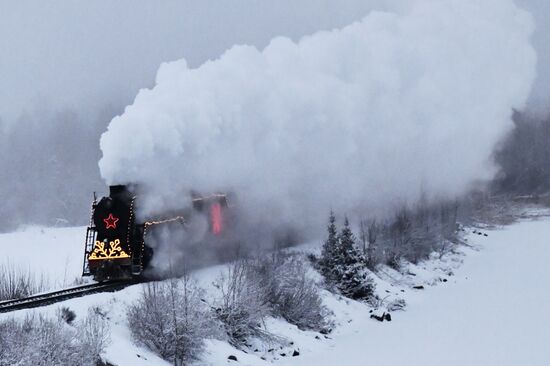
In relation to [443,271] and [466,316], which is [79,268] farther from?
[443,271]

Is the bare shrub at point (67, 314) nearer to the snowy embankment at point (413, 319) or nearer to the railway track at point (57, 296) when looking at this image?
the snowy embankment at point (413, 319)

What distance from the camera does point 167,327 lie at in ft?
48.2

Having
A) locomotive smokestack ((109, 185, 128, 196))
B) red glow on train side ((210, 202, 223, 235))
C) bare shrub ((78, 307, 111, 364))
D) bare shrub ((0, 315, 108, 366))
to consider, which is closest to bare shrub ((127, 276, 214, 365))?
bare shrub ((78, 307, 111, 364))

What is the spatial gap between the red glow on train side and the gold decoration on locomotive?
437 cm

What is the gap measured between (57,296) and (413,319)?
1558cm

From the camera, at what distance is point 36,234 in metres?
40.6

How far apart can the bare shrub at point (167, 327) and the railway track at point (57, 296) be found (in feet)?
6.00

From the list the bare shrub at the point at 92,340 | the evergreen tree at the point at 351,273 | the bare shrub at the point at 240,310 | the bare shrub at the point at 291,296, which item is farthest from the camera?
the evergreen tree at the point at 351,273

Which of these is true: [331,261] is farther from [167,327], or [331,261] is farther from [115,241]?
[167,327]

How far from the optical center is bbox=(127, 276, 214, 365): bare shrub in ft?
47.8

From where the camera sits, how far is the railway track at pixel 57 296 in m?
14.5

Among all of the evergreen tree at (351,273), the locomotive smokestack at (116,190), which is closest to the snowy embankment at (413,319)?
the evergreen tree at (351,273)

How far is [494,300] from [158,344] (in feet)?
64.2

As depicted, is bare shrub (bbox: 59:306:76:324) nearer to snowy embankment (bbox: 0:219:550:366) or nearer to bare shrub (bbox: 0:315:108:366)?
snowy embankment (bbox: 0:219:550:366)
